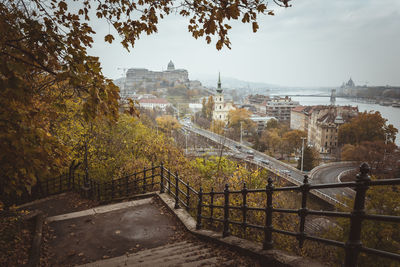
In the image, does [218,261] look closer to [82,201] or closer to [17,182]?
[17,182]

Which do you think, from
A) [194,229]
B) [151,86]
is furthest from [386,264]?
[151,86]

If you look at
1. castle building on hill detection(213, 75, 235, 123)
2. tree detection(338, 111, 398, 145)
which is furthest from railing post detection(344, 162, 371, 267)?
→ castle building on hill detection(213, 75, 235, 123)

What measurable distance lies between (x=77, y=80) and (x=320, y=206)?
105 feet

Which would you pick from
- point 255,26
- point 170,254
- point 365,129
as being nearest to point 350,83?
point 365,129

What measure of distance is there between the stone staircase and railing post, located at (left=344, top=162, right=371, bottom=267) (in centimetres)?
170

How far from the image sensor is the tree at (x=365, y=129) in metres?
46.7

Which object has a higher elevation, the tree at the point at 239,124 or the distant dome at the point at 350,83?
the distant dome at the point at 350,83

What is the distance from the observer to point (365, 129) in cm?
4853

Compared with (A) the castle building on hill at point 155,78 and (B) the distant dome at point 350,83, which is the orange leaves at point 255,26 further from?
(B) the distant dome at point 350,83

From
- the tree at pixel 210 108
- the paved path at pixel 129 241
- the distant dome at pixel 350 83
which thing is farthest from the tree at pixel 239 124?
the distant dome at pixel 350 83

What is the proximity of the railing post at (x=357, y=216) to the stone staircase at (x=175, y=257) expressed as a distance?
1.70 meters

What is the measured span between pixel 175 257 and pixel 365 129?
2164 inches

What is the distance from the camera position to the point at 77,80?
2914mm

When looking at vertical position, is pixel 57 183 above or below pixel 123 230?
below
